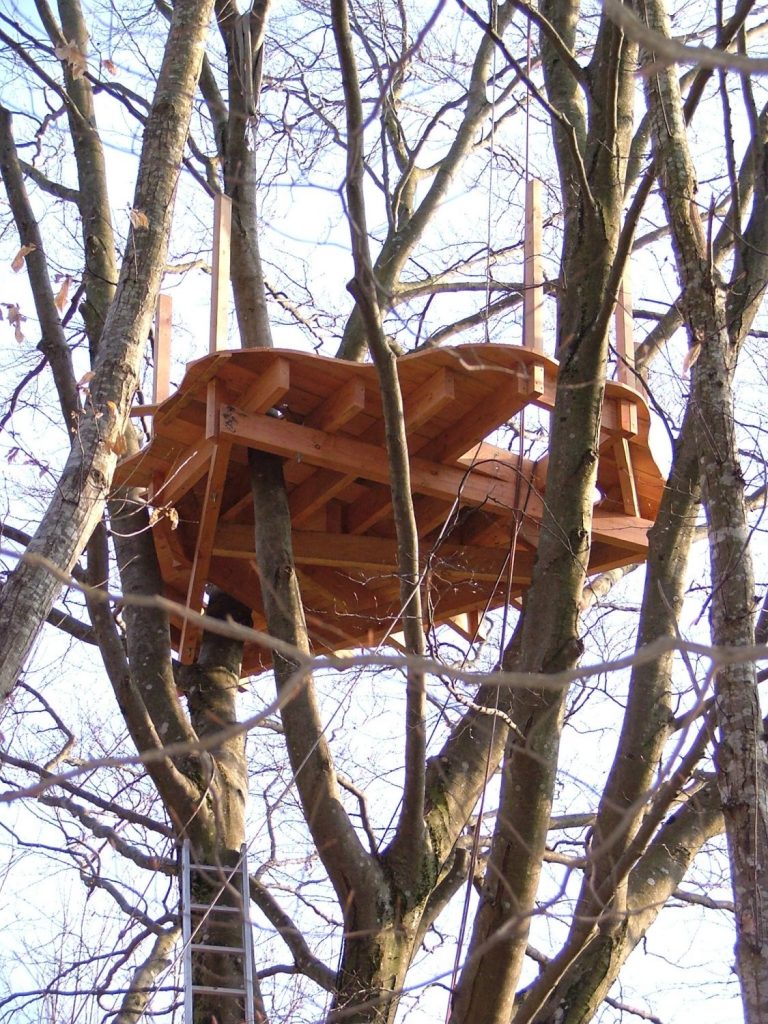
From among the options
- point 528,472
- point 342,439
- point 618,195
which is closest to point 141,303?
point 342,439

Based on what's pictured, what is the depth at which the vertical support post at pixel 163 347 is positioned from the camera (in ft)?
18.9

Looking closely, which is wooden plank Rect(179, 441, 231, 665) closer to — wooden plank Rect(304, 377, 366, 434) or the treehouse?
the treehouse

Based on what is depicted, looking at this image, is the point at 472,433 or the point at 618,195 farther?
the point at 472,433

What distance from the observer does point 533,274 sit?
15.5 feet

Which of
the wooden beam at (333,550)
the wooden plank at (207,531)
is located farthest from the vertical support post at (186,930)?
the wooden beam at (333,550)

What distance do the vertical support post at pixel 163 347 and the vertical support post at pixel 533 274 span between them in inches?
70.7

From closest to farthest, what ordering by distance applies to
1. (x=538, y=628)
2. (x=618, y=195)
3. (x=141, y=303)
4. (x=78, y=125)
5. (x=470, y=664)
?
(x=141, y=303), (x=538, y=628), (x=618, y=195), (x=470, y=664), (x=78, y=125)

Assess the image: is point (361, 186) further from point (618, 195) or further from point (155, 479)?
point (155, 479)

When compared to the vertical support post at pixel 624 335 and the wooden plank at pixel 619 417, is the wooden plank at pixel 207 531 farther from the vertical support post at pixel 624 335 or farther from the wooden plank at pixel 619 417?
the vertical support post at pixel 624 335

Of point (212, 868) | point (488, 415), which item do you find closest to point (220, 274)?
point (488, 415)

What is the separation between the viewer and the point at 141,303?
3.56 m

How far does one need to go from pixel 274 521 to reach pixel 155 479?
761mm

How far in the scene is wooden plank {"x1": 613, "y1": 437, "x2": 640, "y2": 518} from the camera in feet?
16.8

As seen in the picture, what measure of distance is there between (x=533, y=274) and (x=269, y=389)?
3.58 ft
